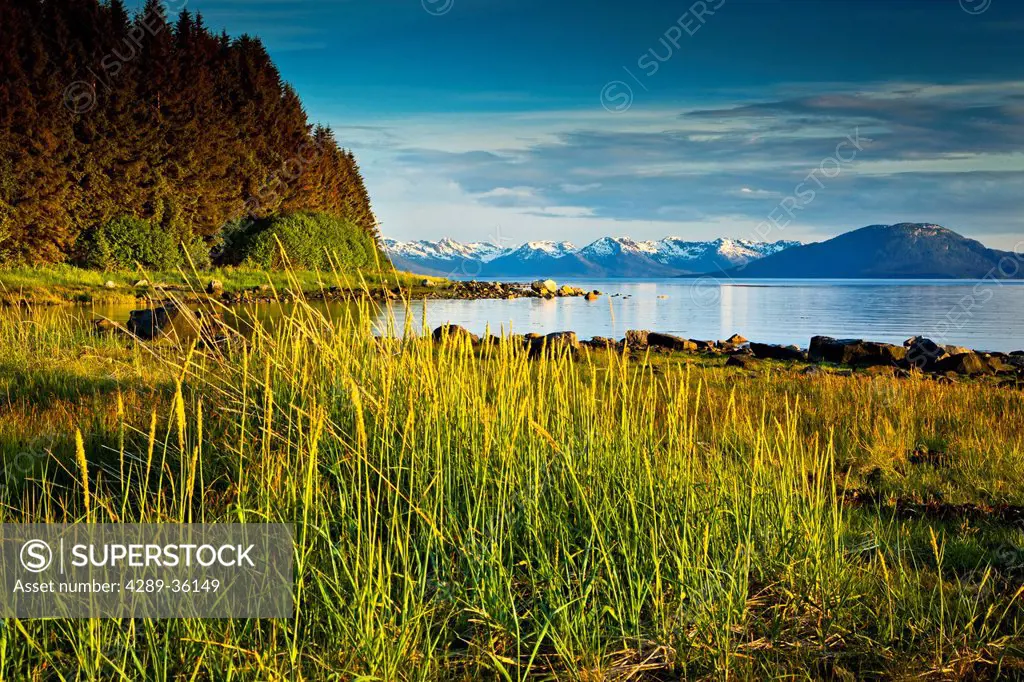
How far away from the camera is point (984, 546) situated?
389 cm

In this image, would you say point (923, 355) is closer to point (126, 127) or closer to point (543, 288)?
point (126, 127)

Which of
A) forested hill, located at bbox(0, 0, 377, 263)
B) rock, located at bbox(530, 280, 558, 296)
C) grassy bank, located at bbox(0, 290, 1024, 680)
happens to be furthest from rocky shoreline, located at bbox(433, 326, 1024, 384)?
rock, located at bbox(530, 280, 558, 296)

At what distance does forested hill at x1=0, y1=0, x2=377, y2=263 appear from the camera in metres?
23.4

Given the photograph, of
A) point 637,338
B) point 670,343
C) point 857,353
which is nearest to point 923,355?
point 857,353

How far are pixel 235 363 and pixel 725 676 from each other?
10.9ft

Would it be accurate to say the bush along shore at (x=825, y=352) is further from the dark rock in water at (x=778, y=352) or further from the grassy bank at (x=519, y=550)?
the grassy bank at (x=519, y=550)

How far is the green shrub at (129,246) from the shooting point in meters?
25.6

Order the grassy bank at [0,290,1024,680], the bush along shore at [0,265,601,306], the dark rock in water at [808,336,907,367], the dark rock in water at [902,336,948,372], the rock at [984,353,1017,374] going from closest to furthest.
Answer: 1. the grassy bank at [0,290,1024,680]
2. the rock at [984,353,1017,374]
3. the dark rock in water at [902,336,948,372]
4. the dark rock in water at [808,336,907,367]
5. the bush along shore at [0,265,601,306]

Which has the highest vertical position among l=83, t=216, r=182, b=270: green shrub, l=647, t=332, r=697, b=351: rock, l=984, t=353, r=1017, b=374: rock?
l=83, t=216, r=182, b=270: green shrub

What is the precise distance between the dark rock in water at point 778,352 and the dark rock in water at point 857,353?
0.22 meters

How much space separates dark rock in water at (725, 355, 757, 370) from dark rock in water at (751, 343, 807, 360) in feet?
6.22

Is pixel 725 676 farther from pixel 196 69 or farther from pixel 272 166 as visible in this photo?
pixel 272 166

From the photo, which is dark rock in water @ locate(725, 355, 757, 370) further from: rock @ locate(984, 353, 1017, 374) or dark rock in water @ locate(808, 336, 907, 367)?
rock @ locate(984, 353, 1017, 374)

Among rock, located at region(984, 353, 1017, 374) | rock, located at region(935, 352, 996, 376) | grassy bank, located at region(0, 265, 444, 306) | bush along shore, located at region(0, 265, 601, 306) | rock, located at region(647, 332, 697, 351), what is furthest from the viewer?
grassy bank, located at region(0, 265, 444, 306)
